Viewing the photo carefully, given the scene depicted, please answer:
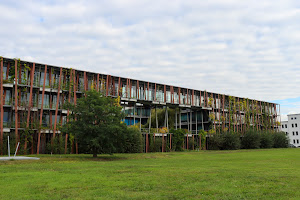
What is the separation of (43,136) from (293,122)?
9495 centimetres

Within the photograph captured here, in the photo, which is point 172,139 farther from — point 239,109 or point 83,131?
point 83,131

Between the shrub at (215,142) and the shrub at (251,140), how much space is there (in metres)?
7.38

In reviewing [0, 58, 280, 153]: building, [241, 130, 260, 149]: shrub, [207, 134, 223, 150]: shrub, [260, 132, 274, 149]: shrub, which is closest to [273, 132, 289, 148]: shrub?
[260, 132, 274, 149]: shrub

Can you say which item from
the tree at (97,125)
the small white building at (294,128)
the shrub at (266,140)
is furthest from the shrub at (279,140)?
the tree at (97,125)

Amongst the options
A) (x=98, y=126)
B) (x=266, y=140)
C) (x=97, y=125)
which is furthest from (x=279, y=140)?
(x=98, y=126)

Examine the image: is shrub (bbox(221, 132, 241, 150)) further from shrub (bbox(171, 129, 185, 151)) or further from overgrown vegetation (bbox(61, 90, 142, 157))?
overgrown vegetation (bbox(61, 90, 142, 157))

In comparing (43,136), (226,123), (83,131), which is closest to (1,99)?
(43,136)

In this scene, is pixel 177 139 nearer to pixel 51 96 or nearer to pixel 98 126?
pixel 51 96

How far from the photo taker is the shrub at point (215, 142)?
171 ft

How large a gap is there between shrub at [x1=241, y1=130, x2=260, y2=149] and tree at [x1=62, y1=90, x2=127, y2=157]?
3894 cm

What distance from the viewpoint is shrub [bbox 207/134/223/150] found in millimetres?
52028

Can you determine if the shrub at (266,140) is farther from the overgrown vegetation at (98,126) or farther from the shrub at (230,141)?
the overgrown vegetation at (98,126)

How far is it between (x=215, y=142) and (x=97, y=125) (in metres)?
32.5

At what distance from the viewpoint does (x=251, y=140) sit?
57.1 m
